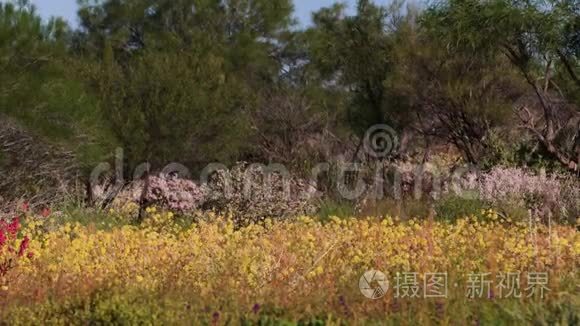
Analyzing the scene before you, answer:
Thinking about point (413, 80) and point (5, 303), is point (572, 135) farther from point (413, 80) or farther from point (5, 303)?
point (5, 303)

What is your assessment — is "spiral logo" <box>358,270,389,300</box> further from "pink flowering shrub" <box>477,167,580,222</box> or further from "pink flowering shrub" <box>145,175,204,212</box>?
"pink flowering shrub" <box>145,175,204,212</box>

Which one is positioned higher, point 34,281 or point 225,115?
point 225,115

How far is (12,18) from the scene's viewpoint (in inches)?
470

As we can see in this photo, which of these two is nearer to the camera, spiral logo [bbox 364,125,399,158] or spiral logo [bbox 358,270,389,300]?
spiral logo [bbox 358,270,389,300]

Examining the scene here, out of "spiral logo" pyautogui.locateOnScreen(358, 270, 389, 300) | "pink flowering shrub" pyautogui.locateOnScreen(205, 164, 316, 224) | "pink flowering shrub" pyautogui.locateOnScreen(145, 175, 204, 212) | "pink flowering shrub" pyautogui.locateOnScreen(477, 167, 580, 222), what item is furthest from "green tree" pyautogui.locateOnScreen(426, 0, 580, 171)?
"spiral logo" pyautogui.locateOnScreen(358, 270, 389, 300)

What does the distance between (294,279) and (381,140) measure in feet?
59.2

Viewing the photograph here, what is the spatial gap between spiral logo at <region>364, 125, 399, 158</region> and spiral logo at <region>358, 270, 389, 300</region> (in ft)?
57.9

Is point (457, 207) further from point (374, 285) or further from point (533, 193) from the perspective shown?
point (374, 285)

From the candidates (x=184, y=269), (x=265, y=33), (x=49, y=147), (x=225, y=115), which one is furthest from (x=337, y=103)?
(x=184, y=269)

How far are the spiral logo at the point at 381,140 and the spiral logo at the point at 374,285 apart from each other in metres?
17.6

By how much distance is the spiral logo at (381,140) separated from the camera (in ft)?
78.4

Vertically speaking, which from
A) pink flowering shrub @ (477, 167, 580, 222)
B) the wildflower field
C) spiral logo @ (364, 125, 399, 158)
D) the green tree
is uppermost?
the green tree

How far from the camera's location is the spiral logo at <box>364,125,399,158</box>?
2391 centimetres

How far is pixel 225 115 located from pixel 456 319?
1393 cm
